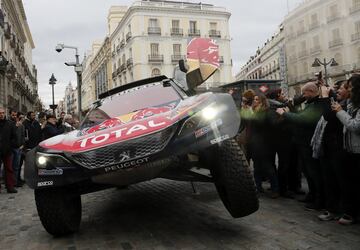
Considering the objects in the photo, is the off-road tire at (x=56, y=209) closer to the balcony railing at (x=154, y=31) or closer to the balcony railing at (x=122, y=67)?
the balcony railing at (x=154, y=31)

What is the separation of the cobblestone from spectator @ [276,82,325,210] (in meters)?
0.26

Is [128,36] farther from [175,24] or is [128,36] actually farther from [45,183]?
[45,183]

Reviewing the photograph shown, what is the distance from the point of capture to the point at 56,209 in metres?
3.66

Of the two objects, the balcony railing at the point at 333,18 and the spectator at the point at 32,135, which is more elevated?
the balcony railing at the point at 333,18

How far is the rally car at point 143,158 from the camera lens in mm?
3248

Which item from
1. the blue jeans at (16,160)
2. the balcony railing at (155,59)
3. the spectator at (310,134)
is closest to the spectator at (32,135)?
the blue jeans at (16,160)

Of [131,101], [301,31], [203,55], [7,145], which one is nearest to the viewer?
[131,101]

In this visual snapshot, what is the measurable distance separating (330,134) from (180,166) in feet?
6.00

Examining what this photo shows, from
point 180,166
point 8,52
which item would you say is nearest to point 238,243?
point 180,166

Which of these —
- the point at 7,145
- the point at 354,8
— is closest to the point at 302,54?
the point at 354,8

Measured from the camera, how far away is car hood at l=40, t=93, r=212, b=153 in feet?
10.9

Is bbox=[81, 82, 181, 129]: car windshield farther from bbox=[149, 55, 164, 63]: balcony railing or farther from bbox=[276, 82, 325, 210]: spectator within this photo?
bbox=[149, 55, 164, 63]: balcony railing

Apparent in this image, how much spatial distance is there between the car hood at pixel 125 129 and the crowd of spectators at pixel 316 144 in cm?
150

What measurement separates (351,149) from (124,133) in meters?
2.33
